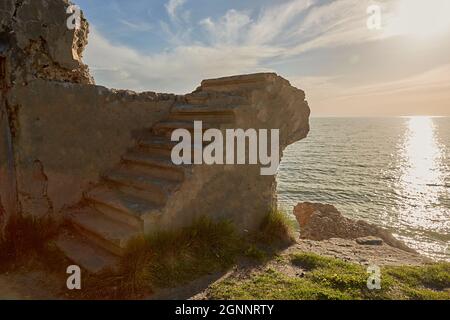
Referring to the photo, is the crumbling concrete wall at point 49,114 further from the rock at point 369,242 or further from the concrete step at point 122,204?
the rock at point 369,242

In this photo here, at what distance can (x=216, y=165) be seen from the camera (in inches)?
181

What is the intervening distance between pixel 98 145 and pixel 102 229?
4.89ft

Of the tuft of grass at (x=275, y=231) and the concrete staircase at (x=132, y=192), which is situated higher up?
the concrete staircase at (x=132, y=192)

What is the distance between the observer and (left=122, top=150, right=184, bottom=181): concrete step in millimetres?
4438

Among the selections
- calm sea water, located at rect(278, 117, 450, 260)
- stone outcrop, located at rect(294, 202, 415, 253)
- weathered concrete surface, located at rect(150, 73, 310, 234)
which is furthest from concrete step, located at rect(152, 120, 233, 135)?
calm sea water, located at rect(278, 117, 450, 260)

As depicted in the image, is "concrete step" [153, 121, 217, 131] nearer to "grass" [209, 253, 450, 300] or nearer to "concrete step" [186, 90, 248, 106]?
"concrete step" [186, 90, 248, 106]

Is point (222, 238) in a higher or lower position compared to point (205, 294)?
higher

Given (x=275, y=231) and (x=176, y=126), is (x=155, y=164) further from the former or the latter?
(x=275, y=231)

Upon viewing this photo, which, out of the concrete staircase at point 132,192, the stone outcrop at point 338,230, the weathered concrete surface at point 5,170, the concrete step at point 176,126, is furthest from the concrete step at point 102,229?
the stone outcrop at point 338,230

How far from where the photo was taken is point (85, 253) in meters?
3.91

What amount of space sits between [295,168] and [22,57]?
35.2 metres

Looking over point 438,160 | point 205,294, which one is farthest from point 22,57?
point 438,160

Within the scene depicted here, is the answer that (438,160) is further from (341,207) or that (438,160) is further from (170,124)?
(170,124)

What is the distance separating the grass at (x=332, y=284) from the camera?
11.7ft
